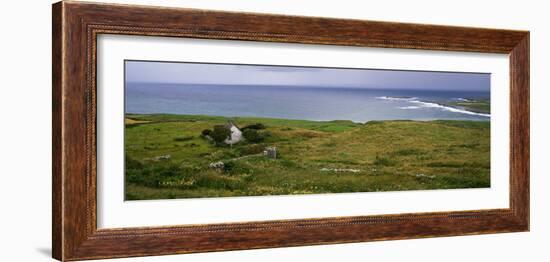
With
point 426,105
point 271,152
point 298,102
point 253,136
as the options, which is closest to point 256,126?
point 253,136

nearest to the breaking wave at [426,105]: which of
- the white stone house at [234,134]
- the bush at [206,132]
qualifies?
the white stone house at [234,134]

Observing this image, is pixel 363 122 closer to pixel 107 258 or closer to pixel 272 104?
pixel 272 104

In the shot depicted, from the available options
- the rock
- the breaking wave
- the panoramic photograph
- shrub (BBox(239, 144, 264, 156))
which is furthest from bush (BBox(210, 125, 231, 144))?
the breaking wave

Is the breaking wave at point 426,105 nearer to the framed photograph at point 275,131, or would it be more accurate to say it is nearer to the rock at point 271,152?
the framed photograph at point 275,131

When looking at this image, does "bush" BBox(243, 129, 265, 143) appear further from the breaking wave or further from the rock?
the breaking wave

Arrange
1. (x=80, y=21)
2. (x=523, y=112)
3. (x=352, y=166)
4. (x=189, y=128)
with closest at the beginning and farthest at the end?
(x=80, y=21)
(x=189, y=128)
(x=352, y=166)
(x=523, y=112)

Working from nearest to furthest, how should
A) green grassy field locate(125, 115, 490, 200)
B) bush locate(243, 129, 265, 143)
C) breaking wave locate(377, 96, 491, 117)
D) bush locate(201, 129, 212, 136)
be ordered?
green grassy field locate(125, 115, 490, 200) < bush locate(201, 129, 212, 136) < bush locate(243, 129, 265, 143) < breaking wave locate(377, 96, 491, 117)

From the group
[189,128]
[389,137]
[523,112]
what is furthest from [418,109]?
[189,128]
